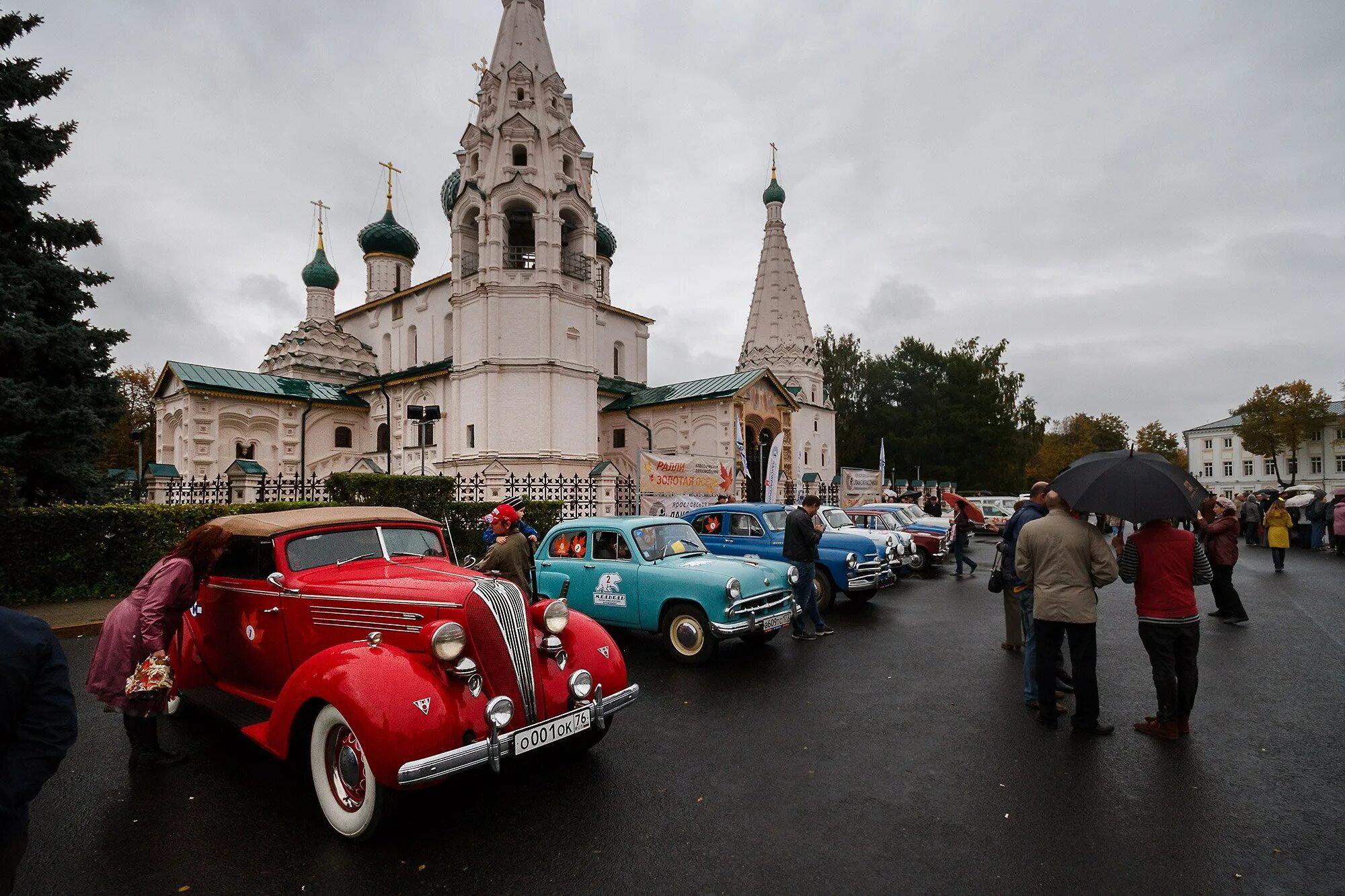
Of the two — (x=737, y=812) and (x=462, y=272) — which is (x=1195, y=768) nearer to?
(x=737, y=812)

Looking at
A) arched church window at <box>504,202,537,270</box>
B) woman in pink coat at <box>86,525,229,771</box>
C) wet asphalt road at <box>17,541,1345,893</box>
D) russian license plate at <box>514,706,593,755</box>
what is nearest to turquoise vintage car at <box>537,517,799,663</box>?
wet asphalt road at <box>17,541,1345,893</box>

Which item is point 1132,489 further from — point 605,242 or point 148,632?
point 605,242

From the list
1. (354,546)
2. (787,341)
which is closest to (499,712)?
(354,546)

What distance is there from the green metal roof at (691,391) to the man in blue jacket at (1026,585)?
2302 centimetres

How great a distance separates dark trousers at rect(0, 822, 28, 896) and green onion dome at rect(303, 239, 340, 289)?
4142 centimetres

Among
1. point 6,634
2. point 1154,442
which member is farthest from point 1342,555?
point 1154,442

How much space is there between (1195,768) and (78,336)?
18.0 meters

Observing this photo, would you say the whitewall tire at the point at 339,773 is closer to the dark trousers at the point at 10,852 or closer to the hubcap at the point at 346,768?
the hubcap at the point at 346,768

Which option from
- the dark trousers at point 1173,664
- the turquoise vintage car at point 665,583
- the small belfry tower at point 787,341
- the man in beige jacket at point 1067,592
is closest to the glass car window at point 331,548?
the turquoise vintage car at point 665,583

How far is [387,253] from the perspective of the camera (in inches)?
1518

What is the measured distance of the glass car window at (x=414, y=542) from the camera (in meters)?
5.33

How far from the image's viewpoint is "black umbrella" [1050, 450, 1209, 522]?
15.7 ft

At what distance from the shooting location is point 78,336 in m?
13.0

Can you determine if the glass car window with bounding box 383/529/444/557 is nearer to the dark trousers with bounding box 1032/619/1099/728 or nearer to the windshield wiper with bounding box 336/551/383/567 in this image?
the windshield wiper with bounding box 336/551/383/567
